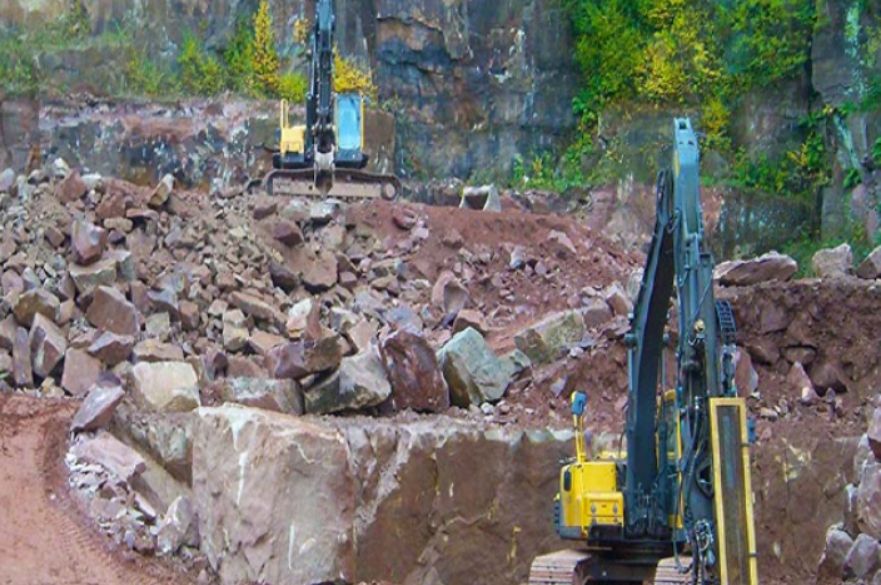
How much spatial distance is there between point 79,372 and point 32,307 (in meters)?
1.21

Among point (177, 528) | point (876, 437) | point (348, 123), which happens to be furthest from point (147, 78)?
point (876, 437)

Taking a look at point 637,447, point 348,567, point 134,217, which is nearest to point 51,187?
point 134,217

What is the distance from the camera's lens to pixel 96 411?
13570 mm

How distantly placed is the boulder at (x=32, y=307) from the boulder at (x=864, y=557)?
30.8 feet

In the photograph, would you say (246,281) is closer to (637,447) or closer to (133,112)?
(637,447)

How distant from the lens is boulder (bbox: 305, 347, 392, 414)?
50.8 ft

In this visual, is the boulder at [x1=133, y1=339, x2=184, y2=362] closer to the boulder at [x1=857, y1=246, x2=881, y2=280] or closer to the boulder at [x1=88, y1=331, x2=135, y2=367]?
Result: the boulder at [x1=88, y1=331, x2=135, y2=367]

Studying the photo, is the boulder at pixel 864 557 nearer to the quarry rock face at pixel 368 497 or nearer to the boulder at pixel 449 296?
the quarry rock face at pixel 368 497

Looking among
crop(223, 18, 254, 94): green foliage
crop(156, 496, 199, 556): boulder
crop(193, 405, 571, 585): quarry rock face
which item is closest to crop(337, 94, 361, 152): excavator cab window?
crop(193, 405, 571, 585): quarry rock face

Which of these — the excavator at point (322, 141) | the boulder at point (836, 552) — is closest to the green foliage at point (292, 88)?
the excavator at point (322, 141)

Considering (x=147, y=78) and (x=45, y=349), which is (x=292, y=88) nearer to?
(x=147, y=78)

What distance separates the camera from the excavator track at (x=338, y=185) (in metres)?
Result: 22.8

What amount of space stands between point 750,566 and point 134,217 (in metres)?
12.2

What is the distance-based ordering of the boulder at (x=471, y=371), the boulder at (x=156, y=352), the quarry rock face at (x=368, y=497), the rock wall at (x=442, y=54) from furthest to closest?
1. the rock wall at (x=442, y=54)
2. the boulder at (x=471, y=371)
3. the boulder at (x=156, y=352)
4. the quarry rock face at (x=368, y=497)
